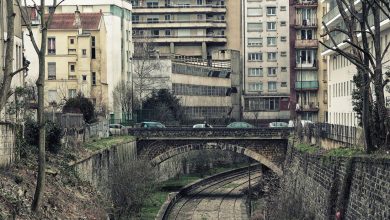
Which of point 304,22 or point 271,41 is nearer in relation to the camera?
point 304,22

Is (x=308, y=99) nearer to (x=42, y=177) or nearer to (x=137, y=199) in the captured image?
(x=137, y=199)

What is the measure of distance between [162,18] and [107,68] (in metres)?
44.1

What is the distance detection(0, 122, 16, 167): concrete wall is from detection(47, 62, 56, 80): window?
67550 mm

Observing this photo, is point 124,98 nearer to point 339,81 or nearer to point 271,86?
point 339,81

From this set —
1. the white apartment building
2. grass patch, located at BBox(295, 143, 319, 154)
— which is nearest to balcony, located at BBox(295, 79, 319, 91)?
the white apartment building

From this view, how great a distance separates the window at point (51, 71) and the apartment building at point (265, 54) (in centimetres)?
4189

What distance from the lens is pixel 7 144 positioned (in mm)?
35750

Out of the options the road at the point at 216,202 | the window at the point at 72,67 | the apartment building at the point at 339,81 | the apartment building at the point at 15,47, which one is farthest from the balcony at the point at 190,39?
the apartment building at the point at 15,47

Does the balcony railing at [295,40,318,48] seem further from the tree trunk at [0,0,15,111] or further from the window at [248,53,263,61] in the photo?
the tree trunk at [0,0,15,111]

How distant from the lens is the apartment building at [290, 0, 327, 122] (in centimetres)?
12119

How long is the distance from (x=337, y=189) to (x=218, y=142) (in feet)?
145

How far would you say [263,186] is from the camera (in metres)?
84.7

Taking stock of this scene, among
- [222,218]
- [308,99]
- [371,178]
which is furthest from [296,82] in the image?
[371,178]

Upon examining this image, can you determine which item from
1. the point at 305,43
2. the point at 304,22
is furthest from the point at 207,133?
the point at 305,43
